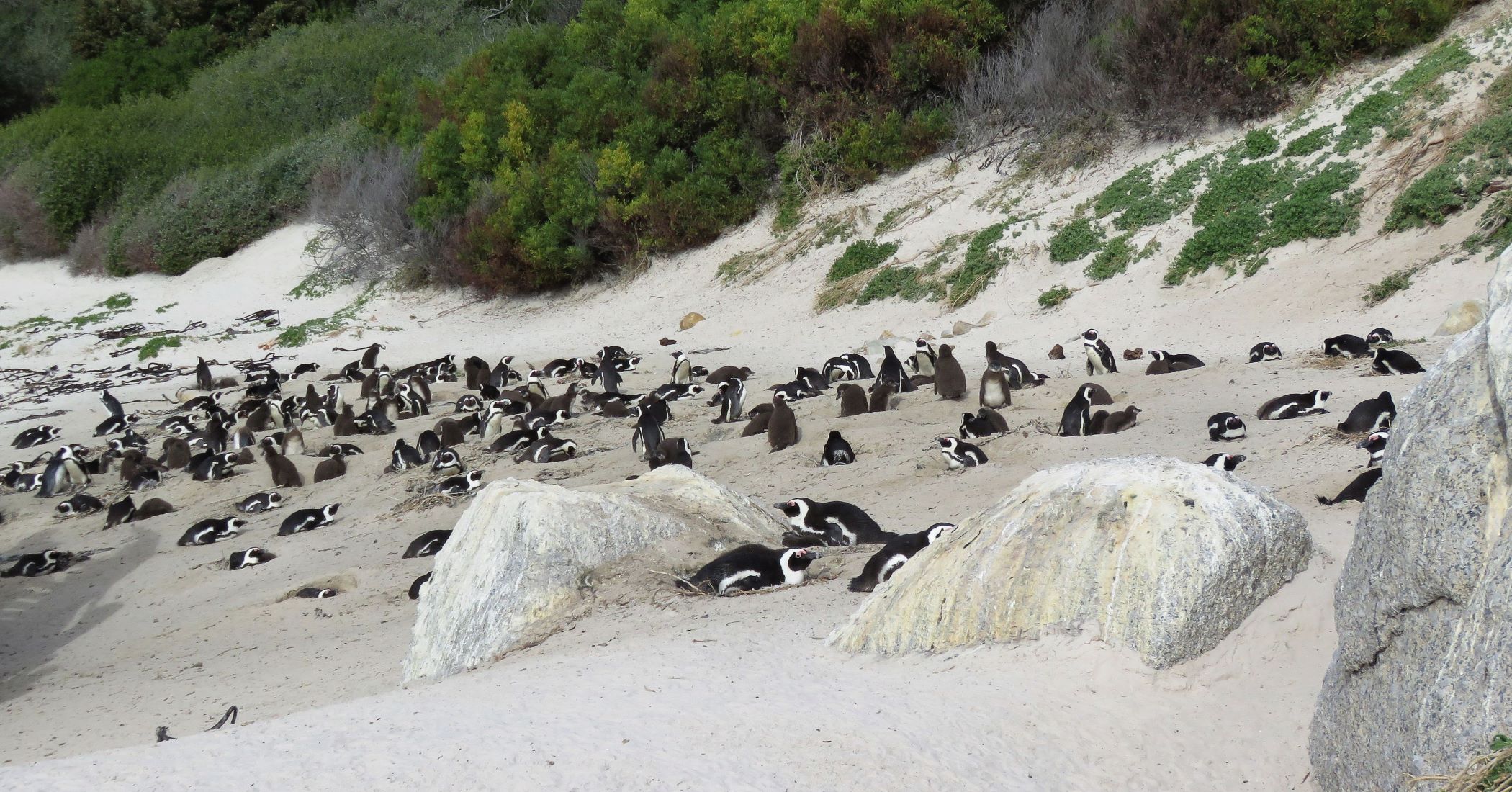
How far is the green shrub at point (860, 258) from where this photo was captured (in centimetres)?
2005

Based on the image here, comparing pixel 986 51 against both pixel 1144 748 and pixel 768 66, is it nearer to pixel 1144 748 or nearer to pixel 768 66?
pixel 768 66

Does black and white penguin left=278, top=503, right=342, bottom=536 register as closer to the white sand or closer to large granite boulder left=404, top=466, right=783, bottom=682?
the white sand

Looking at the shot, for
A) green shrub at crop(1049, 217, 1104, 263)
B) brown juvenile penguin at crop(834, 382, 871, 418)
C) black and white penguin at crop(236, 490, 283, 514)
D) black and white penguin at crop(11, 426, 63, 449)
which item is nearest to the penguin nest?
brown juvenile penguin at crop(834, 382, 871, 418)

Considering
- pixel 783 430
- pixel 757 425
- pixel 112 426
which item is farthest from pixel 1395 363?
pixel 112 426

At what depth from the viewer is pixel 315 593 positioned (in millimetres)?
9117

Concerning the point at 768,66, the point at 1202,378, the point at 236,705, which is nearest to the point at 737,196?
the point at 768,66

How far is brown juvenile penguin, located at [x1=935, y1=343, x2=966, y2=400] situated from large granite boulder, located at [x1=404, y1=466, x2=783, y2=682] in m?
5.68

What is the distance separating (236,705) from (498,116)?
21056 mm

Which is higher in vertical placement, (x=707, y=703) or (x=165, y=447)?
(x=707, y=703)

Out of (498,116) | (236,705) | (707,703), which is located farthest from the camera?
(498,116)

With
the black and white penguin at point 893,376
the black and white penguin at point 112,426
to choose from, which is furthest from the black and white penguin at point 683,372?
the black and white penguin at point 112,426

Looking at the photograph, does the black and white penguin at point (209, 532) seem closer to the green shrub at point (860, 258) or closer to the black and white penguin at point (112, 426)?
the black and white penguin at point (112, 426)

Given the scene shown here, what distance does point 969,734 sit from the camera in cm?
449

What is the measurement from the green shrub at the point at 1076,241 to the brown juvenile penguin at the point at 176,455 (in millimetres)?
11902
